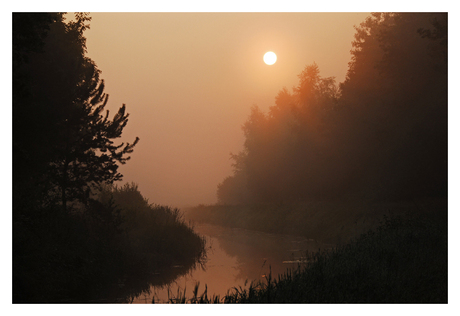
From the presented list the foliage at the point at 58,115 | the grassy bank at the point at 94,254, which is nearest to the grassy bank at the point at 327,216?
→ the grassy bank at the point at 94,254

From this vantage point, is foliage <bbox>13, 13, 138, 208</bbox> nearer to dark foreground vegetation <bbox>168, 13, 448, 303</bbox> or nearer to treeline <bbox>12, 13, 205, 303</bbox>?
treeline <bbox>12, 13, 205, 303</bbox>

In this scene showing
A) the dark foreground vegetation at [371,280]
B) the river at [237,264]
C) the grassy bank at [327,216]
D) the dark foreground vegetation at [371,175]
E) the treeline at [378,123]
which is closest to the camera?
the dark foreground vegetation at [371,280]

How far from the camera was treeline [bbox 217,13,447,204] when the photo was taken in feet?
84.5

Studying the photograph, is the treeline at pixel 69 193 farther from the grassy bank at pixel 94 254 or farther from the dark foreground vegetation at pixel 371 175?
the dark foreground vegetation at pixel 371 175

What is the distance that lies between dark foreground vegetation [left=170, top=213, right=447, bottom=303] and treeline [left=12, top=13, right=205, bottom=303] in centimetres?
380

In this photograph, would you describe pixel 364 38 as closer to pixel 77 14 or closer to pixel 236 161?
pixel 77 14

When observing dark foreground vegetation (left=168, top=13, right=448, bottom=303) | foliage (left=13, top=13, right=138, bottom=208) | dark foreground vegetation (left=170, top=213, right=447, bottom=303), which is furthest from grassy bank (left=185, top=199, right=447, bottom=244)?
foliage (left=13, top=13, right=138, bottom=208)

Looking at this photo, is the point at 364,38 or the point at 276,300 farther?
the point at 364,38

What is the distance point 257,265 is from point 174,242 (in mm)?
4838

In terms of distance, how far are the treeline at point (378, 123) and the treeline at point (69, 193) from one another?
46.9 ft

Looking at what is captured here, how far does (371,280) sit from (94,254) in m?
9.81

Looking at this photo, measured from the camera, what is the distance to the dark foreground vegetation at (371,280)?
980 centimetres

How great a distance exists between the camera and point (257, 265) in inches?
751
